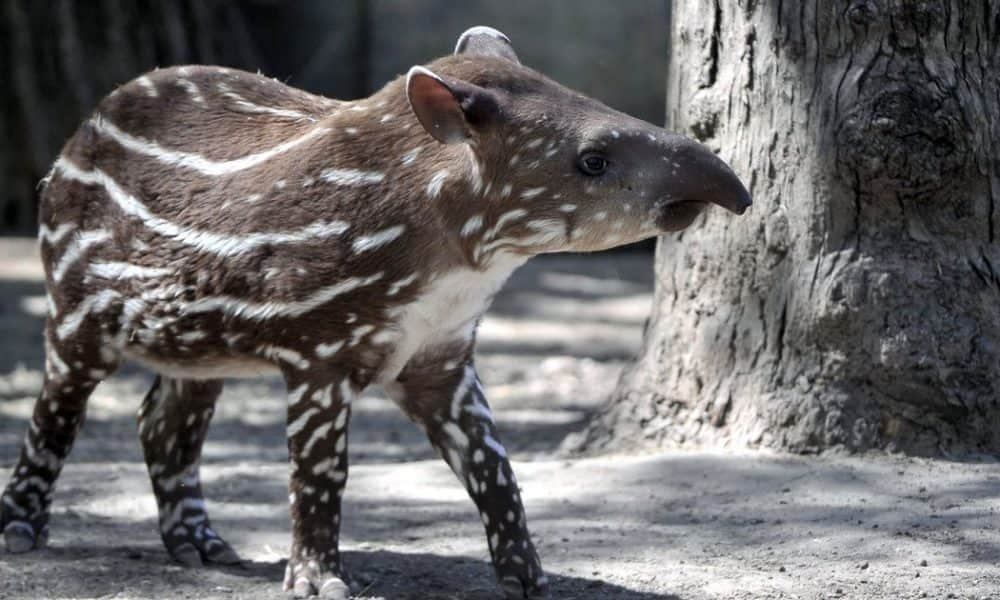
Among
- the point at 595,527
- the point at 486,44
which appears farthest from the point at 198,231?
the point at 595,527

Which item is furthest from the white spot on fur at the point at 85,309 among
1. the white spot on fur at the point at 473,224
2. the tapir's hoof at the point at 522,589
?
the tapir's hoof at the point at 522,589

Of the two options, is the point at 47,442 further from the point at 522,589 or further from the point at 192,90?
the point at 522,589

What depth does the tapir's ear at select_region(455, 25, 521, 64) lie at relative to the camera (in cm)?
467

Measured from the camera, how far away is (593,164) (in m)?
4.16

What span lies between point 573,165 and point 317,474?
46.0 inches

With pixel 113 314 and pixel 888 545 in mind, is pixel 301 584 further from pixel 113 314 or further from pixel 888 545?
pixel 888 545

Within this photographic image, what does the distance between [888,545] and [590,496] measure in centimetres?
118

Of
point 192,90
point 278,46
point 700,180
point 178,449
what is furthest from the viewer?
point 278,46

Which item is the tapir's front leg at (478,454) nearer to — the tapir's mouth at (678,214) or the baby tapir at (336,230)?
the baby tapir at (336,230)

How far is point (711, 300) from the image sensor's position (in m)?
5.78

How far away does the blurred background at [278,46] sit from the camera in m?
12.4

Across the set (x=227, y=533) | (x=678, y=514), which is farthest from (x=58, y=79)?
(x=678, y=514)

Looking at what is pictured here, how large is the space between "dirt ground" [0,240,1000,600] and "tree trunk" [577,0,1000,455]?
192mm

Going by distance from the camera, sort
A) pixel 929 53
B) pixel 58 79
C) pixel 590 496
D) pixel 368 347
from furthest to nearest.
Result: pixel 58 79 < pixel 590 496 < pixel 929 53 < pixel 368 347
